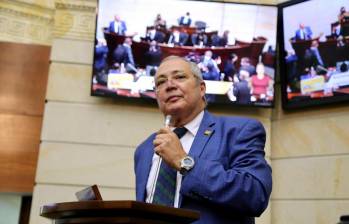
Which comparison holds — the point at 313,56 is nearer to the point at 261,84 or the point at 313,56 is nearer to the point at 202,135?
the point at 261,84

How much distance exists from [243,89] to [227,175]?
2377mm

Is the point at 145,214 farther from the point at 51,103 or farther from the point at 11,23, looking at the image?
the point at 11,23

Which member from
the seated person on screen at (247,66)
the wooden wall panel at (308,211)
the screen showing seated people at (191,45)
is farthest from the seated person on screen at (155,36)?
the wooden wall panel at (308,211)

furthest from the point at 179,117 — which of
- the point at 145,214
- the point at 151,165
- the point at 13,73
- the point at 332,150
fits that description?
the point at 13,73

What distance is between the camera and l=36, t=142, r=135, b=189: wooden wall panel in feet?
12.1

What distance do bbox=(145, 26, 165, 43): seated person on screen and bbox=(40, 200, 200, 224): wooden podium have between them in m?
2.75

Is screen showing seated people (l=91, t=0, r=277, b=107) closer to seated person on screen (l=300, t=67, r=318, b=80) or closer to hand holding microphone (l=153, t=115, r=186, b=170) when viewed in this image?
seated person on screen (l=300, t=67, r=318, b=80)

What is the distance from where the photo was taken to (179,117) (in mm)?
1890

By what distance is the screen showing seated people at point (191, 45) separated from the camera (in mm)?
3785

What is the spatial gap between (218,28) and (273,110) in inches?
32.6

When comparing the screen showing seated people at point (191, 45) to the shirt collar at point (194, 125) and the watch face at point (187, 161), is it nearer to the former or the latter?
the shirt collar at point (194, 125)

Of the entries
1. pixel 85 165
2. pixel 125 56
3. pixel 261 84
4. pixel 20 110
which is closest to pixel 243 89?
pixel 261 84

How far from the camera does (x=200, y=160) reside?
1.50 metres

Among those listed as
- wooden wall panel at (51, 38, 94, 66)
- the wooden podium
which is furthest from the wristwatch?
wooden wall panel at (51, 38, 94, 66)
